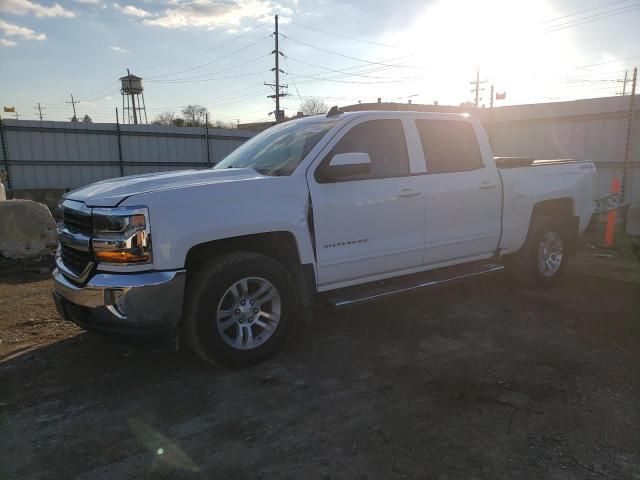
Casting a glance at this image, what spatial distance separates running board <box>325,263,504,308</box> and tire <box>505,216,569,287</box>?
545mm

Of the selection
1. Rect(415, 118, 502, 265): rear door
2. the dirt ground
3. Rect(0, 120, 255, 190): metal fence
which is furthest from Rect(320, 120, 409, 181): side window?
Rect(0, 120, 255, 190): metal fence

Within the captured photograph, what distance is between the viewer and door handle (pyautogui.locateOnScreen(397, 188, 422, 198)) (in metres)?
4.46

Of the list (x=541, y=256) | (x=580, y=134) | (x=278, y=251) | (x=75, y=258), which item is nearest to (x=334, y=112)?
(x=278, y=251)

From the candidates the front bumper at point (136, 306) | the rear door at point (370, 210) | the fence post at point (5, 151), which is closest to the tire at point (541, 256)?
the rear door at point (370, 210)

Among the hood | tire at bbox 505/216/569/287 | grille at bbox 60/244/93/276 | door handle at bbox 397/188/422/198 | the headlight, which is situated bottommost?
tire at bbox 505/216/569/287

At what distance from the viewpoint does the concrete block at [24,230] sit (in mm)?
7590

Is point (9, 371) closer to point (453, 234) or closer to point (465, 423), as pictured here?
point (465, 423)

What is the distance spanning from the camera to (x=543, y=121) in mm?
13188

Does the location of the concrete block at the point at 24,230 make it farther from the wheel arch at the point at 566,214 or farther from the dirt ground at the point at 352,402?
the wheel arch at the point at 566,214

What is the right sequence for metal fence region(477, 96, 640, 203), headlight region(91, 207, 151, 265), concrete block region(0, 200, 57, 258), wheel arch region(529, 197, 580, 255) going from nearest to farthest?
1. headlight region(91, 207, 151, 265)
2. wheel arch region(529, 197, 580, 255)
3. concrete block region(0, 200, 57, 258)
4. metal fence region(477, 96, 640, 203)

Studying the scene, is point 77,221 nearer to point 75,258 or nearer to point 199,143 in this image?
point 75,258

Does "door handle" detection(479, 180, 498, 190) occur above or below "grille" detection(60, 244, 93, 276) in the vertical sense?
above

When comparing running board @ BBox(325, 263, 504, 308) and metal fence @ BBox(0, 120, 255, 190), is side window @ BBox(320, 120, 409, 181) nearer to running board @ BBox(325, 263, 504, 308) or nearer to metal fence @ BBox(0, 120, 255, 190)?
running board @ BBox(325, 263, 504, 308)

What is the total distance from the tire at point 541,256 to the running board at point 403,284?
1.79ft
